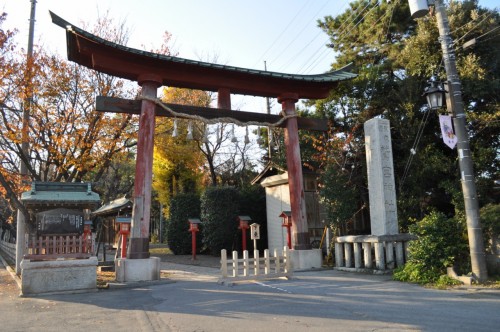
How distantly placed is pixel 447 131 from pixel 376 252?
14.0 feet

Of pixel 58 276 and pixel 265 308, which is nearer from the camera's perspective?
pixel 265 308

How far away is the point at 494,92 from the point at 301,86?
22.5ft

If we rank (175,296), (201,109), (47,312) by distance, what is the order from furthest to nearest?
(201,109), (175,296), (47,312)

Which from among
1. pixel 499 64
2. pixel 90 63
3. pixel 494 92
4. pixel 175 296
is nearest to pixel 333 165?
pixel 494 92

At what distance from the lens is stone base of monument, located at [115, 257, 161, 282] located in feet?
36.0

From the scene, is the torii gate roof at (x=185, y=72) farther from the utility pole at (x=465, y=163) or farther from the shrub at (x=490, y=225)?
the shrub at (x=490, y=225)

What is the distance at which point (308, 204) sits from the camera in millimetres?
18812

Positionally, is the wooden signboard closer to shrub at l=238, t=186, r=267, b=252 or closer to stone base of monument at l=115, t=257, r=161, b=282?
stone base of monument at l=115, t=257, r=161, b=282

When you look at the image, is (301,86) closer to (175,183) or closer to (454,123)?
(454,123)

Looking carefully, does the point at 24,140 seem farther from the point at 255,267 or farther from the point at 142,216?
the point at 255,267

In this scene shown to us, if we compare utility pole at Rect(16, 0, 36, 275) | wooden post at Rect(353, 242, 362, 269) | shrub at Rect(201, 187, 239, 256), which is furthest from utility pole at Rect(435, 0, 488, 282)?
utility pole at Rect(16, 0, 36, 275)

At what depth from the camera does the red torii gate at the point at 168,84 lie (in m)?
11.2

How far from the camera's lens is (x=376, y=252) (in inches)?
461

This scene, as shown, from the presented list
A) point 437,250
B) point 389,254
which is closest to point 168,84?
point 389,254
